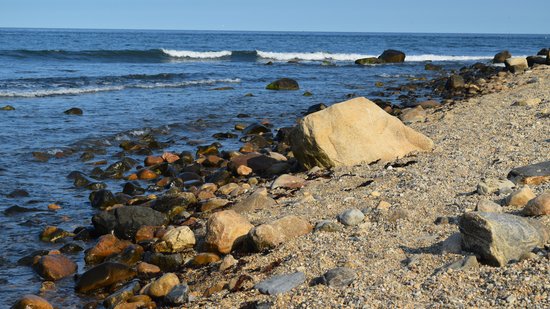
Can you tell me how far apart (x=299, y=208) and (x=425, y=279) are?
8.57 ft

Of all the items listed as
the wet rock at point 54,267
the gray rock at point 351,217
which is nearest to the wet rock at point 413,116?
the gray rock at point 351,217

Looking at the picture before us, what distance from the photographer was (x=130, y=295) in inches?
223

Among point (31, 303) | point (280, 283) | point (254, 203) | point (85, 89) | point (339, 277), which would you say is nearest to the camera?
point (339, 277)

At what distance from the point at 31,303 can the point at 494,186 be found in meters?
4.36

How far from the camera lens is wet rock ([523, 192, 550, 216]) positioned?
523 centimetres

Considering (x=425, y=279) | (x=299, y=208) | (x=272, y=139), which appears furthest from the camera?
(x=272, y=139)

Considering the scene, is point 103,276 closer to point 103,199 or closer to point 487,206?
point 103,199

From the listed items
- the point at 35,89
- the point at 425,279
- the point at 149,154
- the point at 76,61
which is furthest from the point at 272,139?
the point at 76,61

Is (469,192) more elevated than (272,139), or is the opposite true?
(469,192)

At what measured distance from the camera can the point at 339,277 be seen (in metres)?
4.67

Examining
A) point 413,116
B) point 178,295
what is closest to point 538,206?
point 178,295

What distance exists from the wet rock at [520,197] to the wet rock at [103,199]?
5.23m

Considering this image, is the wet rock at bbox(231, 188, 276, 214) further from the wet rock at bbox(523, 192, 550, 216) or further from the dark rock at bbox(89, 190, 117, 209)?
the wet rock at bbox(523, 192, 550, 216)

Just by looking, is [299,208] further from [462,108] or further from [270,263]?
[462,108]
